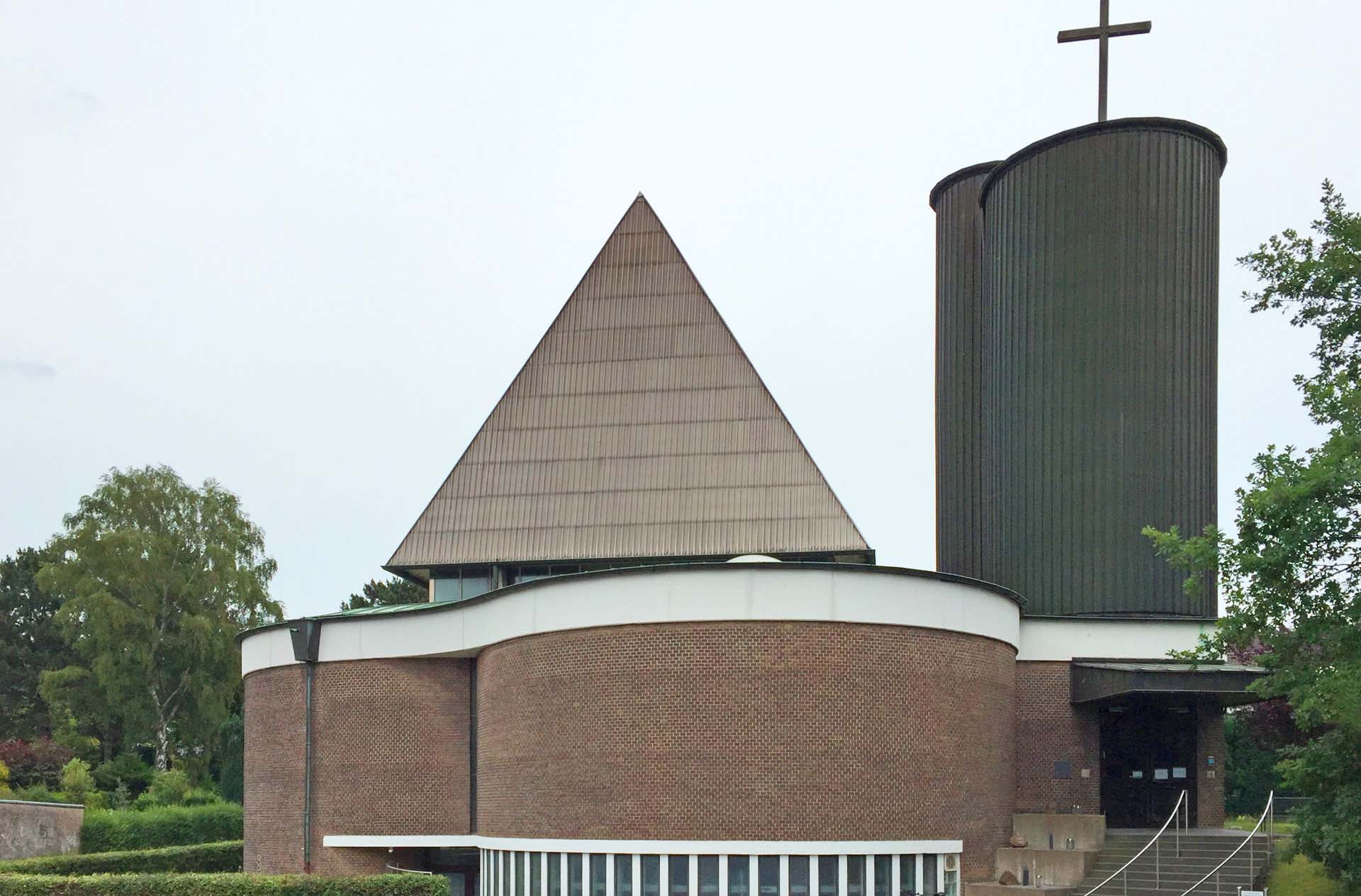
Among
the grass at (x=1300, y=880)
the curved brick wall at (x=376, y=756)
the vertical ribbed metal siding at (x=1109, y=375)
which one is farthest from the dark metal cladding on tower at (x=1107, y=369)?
the curved brick wall at (x=376, y=756)

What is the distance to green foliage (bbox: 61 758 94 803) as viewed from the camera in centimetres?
5334

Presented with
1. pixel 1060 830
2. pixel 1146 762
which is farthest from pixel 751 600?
pixel 1146 762

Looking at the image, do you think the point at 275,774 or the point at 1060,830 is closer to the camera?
the point at 1060,830

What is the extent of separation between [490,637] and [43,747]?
4138 cm

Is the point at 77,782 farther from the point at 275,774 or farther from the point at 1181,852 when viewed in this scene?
the point at 1181,852

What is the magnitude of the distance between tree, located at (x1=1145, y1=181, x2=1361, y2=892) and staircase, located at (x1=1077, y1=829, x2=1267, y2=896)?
2.17m

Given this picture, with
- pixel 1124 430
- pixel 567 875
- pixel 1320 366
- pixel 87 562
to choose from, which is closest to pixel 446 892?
pixel 567 875

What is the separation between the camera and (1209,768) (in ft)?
93.4

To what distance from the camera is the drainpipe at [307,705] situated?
95.3 ft

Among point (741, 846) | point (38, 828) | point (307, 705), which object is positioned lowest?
point (38, 828)

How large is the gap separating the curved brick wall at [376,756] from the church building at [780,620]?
54 mm

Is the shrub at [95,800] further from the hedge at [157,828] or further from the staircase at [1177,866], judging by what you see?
the staircase at [1177,866]

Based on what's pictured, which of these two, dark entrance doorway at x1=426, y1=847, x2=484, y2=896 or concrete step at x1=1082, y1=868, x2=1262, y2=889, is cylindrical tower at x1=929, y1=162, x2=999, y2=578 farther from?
dark entrance doorway at x1=426, y1=847, x2=484, y2=896

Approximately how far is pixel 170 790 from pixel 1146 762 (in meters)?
37.7
